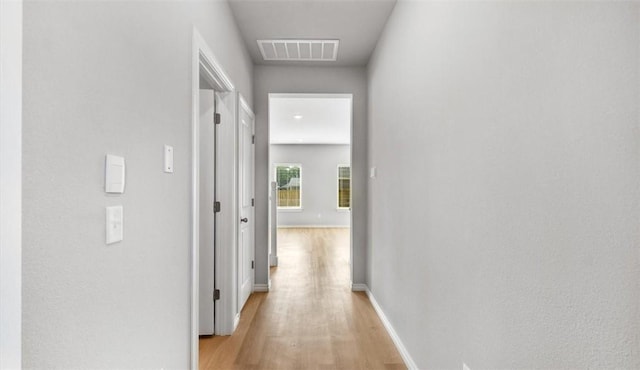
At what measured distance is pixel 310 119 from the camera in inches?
263

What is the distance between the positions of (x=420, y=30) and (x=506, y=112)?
1145 mm

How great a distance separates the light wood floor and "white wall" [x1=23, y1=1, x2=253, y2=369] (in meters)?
0.85

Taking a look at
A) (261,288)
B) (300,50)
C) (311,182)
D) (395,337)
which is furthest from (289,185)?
(395,337)

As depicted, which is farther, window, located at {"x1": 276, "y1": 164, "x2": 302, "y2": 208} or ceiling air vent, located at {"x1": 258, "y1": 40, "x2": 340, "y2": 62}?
window, located at {"x1": 276, "y1": 164, "x2": 302, "y2": 208}

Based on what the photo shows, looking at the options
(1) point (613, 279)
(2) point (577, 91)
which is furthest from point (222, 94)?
(1) point (613, 279)

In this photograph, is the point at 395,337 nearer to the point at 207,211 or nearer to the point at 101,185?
the point at 207,211

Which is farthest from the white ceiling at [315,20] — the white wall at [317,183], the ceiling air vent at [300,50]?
the white wall at [317,183]

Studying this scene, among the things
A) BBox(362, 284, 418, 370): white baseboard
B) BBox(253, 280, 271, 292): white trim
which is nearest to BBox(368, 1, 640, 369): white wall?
BBox(362, 284, 418, 370): white baseboard

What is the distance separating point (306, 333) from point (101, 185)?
2162 mm

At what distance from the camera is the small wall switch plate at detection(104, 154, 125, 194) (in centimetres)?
100

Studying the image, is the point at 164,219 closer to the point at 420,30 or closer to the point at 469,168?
the point at 469,168

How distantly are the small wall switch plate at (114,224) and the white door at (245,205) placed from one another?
1.88m

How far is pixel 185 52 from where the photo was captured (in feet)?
5.50

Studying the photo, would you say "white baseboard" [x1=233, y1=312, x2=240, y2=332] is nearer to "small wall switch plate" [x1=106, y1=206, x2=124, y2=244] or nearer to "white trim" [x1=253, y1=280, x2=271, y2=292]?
"white trim" [x1=253, y1=280, x2=271, y2=292]
